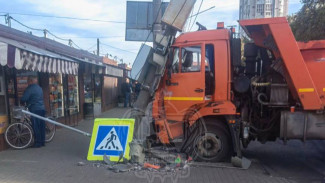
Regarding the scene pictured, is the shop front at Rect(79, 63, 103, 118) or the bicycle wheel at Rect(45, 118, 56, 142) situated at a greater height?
the shop front at Rect(79, 63, 103, 118)

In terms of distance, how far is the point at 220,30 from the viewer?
575 cm

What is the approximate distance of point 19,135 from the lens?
6.94 m

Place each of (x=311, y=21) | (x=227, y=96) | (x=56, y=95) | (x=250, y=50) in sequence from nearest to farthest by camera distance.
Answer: (x=227, y=96) → (x=250, y=50) → (x=56, y=95) → (x=311, y=21)

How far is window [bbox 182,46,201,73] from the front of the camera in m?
5.73

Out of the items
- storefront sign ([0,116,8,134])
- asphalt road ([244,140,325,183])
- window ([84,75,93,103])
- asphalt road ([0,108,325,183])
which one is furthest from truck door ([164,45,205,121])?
window ([84,75,93,103])

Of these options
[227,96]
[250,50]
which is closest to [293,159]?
[227,96]

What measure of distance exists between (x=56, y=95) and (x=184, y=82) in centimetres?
629

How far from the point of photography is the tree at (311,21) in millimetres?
9908

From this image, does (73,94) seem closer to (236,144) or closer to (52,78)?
(52,78)

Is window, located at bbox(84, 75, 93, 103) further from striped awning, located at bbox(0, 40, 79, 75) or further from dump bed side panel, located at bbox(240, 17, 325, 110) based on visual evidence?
dump bed side panel, located at bbox(240, 17, 325, 110)

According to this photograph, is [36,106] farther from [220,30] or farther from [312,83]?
[312,83]

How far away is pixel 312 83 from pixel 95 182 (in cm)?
460

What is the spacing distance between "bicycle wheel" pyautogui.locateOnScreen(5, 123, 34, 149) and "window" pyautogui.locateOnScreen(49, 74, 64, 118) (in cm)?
249

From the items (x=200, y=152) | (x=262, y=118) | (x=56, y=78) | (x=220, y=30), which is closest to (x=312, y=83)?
(x=262, y=118)
